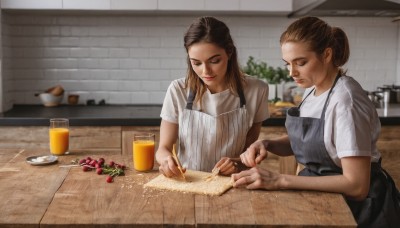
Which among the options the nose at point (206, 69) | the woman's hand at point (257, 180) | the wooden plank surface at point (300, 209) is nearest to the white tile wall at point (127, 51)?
the nose at point (206, 69)

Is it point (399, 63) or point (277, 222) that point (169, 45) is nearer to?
point (399, 63)

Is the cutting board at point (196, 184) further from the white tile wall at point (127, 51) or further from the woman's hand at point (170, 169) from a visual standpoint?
the white tile wall at point (127, 51)

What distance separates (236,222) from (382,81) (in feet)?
11.2

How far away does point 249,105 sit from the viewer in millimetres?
2420

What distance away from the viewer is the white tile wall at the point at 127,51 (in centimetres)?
431

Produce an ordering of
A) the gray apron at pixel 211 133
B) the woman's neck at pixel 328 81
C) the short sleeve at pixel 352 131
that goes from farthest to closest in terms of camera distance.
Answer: the gray apron at pixel 211 133
the woman's neck at pixel 328 81
the short sleeve at pixel 352 131

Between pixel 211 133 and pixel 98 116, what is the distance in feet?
4.91

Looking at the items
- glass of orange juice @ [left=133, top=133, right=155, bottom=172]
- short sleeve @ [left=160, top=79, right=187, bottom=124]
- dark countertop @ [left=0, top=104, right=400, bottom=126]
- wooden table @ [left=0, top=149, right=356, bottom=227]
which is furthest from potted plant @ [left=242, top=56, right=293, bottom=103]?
wooden table @ [left=0, top=149, right=356, bottom=227]

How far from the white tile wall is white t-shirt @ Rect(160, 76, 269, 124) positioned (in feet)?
6.61

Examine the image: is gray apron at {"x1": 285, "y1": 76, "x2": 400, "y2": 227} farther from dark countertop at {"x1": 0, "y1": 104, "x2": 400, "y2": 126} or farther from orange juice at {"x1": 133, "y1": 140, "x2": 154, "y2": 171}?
dark countertop at {"x1": 0, "y1": 104, "x2": 400, "y2": 126}

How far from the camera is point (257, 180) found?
1809 millimetres

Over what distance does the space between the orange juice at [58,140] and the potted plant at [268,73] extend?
2069 millimetres

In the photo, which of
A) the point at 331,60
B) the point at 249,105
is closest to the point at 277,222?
the point at 331,60

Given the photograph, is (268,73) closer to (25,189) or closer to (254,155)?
(254,155)
